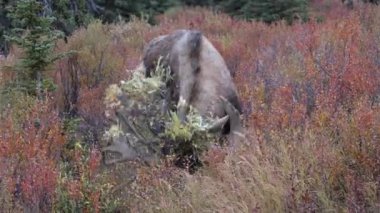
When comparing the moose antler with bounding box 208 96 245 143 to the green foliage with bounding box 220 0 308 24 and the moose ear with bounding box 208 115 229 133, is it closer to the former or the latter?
the moose ear with bounding box 208 115 229 133

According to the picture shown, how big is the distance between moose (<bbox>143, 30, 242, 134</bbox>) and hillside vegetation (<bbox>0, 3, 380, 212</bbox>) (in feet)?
1.00

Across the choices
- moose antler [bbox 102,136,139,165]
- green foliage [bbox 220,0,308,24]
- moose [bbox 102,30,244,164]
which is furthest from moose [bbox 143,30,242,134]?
green foliage [bbox 220,0,308,24]

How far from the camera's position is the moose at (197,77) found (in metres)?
6.70

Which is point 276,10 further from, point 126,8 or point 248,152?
point 248,152

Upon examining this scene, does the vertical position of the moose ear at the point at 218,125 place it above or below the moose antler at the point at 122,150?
above

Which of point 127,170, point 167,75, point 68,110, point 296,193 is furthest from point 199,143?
point 68,110

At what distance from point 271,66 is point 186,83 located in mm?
2051

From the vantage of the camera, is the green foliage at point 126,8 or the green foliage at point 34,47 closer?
the green foliage at point 34,47

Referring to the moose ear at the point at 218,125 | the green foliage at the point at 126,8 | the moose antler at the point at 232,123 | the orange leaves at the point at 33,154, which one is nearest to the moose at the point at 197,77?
the moose antler at the point at 232,123

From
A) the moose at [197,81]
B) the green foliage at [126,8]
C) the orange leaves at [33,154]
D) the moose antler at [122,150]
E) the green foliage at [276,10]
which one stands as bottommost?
the green foliage at [126,8]

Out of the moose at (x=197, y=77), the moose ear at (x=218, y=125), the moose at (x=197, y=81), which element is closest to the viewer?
the moose ear at (x=218, y=125)

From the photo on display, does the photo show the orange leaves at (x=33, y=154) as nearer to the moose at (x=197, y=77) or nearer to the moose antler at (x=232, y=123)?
the moose at (x=197, y=77)

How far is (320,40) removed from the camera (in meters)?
9.22

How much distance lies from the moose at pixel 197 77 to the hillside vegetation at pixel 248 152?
31cm
